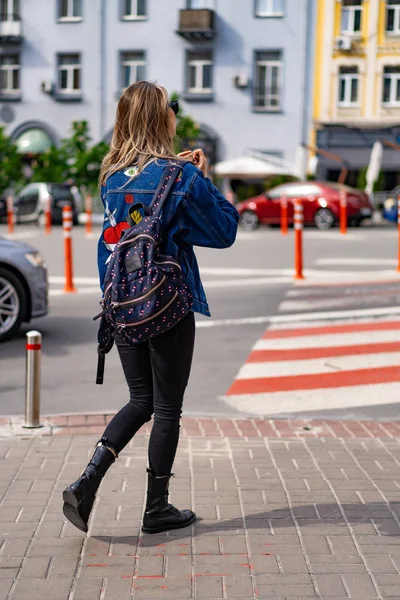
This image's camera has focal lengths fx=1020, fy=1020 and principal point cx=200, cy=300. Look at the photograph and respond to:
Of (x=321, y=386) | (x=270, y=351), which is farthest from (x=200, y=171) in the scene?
(x=270, y=351)

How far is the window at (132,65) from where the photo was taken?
4309 cm

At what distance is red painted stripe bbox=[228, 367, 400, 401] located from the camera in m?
7.47

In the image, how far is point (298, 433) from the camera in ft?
20.0

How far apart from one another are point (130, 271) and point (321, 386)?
3927 mm

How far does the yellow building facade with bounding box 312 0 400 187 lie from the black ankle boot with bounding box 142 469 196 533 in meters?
38.0

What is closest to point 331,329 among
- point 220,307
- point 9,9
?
point 220,307

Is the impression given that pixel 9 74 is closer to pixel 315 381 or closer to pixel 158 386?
pixel 315 381

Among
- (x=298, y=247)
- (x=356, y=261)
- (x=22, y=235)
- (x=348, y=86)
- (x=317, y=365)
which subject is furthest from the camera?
(x=348, y=86)

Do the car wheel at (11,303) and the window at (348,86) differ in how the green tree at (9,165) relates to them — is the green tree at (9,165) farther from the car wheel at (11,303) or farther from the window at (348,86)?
the car wheel at (11,303)

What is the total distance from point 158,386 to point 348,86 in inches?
1528

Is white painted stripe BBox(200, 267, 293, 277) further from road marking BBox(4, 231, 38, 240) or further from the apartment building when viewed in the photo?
the apartment building

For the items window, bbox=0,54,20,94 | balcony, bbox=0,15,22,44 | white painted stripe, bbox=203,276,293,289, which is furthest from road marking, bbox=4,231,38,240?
window, bbox=0,54,20,94

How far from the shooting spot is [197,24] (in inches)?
→ 1630

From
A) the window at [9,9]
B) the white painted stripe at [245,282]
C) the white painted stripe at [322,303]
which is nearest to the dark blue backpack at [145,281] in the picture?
the white painted stripe at [322,303]
